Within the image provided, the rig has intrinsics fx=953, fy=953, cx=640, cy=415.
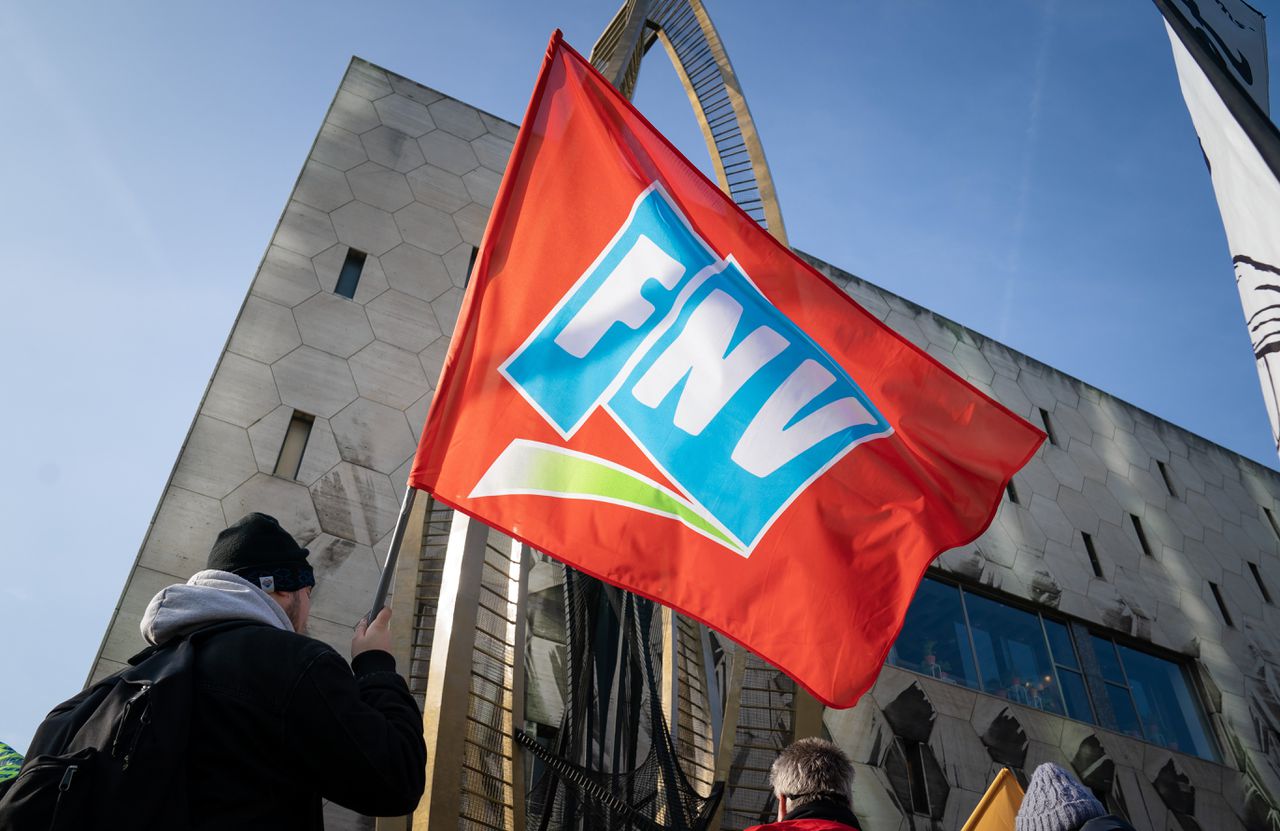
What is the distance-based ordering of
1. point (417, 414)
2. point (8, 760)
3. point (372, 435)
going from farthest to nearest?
point (417, 414) → point (372, 435) → point (8, 760)

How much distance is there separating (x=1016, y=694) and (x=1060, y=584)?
4.86 feet

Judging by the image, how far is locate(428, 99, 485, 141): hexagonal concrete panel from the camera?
8.31m

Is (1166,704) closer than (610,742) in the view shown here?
No

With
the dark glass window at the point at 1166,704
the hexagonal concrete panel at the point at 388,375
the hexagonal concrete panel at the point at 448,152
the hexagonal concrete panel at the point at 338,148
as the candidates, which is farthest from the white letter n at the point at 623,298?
the dark glass window at the point at 1166,704

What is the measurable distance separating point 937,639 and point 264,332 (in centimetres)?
583

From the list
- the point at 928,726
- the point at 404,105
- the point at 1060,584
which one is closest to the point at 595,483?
the point at 928,726

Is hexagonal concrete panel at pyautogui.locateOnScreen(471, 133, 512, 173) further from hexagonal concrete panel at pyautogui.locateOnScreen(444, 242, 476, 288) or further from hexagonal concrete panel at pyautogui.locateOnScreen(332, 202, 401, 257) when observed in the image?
hexagonal concrete panel at pyautogui.locateOnScreen(332, 202, 401, 257)

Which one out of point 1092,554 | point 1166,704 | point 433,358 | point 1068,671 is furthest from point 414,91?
point 1166,704

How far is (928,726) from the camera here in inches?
284

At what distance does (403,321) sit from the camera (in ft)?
22.8

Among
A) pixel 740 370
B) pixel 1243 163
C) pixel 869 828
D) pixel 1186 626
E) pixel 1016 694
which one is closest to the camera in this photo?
pixel 1243 163

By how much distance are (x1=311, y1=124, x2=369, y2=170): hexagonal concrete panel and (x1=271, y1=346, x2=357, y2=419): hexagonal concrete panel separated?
1.88 metres

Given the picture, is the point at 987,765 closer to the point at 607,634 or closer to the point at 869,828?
the point at 869,828

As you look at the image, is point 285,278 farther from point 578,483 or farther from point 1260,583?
point 1260,583
